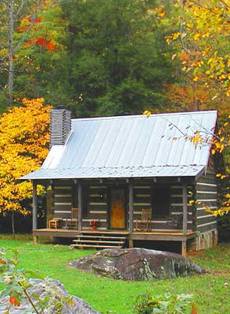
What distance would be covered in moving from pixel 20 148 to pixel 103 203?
19.8 feet

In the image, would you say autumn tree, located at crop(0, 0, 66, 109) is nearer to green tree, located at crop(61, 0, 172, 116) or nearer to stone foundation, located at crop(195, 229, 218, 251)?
green tree, located at crop(61, 0, 172, 116)

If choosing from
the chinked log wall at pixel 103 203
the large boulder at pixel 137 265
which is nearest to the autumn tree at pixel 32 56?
the chinked log wall at pixel 103 203

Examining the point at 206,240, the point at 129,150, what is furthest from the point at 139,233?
the point at 206,240

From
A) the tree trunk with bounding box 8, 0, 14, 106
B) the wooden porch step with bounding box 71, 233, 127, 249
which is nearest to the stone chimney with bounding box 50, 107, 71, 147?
the wooden porch step with bounding box 71, 233, 127, 249

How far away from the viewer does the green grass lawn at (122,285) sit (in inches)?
469

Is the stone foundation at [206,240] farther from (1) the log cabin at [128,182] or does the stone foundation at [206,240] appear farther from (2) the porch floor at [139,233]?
(2) the porch floor at [139,233]

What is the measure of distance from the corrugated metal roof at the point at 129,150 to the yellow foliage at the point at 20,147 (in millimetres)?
2315

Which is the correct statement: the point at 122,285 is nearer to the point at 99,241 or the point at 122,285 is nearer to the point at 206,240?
the point at 99,241

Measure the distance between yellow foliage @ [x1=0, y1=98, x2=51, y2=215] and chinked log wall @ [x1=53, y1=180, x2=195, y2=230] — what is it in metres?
2.22

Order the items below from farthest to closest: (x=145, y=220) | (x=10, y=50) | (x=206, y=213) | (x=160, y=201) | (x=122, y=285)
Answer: (x=10, y=50) < (x=206, y=213) < (x=160, y=201) < (x=145, y=220) < (x=122, y=285)

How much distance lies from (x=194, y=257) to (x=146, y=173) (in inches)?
152

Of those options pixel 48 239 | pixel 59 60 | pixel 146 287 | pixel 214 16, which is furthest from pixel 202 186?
pixel 214 16

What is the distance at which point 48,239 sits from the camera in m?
26.5

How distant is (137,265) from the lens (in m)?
15.9
